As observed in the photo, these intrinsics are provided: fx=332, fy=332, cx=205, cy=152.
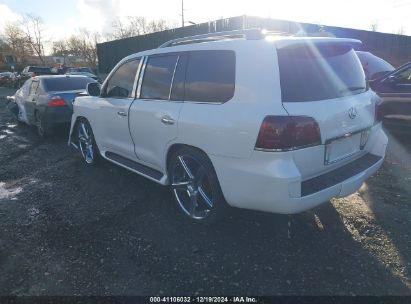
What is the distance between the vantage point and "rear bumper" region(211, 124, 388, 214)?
8.87ft

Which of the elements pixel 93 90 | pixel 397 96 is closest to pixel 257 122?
pixel 93 90

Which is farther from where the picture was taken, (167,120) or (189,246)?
(167,120)

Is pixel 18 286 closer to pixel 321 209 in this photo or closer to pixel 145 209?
pixel 145 209

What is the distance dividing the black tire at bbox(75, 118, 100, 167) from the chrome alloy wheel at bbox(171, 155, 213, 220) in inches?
90.9

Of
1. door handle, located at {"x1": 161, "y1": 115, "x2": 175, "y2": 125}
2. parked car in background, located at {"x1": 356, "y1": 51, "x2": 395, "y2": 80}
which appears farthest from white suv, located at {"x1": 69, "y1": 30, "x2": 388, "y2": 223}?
parked car in background, located at {"x1": 356, "y1": 51, "x2": 395, "y2": 80}

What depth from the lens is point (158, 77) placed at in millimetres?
3955

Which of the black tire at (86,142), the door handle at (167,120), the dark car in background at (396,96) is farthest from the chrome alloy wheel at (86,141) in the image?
the dark car in background at (396,96)

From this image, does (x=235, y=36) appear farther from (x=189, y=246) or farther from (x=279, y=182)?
(x=189, y=246)

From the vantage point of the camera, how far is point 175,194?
3885 millimetres

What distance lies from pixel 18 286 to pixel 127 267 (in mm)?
887

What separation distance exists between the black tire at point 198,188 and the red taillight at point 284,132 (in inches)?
28.4

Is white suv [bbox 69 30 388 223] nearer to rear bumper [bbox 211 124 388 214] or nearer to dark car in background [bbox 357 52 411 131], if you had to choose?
rear bumper [bbox 211 124 388 214]

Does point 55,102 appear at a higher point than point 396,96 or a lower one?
lower

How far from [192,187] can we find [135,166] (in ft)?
3.74
